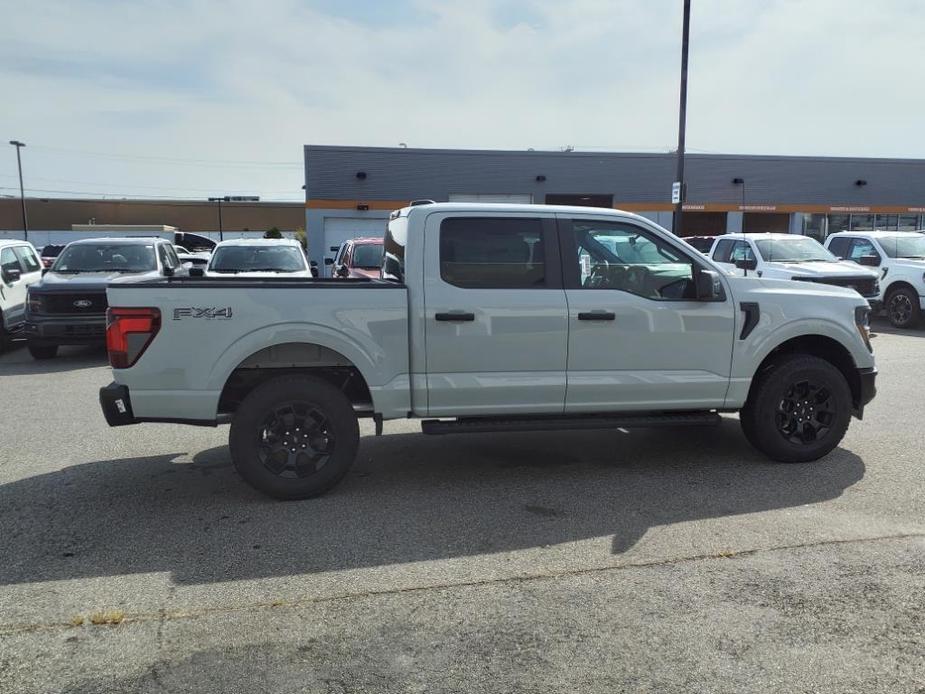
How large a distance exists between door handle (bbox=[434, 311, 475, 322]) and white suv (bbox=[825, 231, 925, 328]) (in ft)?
42.2

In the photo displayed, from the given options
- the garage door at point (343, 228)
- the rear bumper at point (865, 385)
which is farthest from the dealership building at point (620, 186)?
the rear bumper at point (865, 385)

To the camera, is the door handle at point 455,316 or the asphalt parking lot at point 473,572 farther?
the door handle at point 455,316

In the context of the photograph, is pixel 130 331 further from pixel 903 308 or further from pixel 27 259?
pixel 903 308

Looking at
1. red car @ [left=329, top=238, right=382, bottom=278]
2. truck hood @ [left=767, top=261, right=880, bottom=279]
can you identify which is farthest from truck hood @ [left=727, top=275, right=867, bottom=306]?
red car @ [left=329, top=238, right=382, bottom=278]

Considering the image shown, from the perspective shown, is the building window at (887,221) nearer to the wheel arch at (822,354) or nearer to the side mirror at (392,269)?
the wheel arch at (822,354)

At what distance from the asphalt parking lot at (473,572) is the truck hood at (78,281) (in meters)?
5.38

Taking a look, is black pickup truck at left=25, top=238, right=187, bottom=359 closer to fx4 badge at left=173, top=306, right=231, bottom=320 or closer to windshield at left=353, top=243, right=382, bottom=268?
windshield at left=353, top=243, right=382, bottom=268

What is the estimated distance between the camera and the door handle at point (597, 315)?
17.4 feet

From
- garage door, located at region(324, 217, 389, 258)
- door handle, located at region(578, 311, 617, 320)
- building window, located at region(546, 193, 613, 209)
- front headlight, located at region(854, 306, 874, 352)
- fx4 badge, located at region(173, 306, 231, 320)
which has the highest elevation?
building window, located at region(546, 193, 613, 209)

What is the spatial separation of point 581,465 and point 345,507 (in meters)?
1.95

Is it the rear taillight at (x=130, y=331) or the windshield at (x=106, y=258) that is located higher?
the windshield at (x=106, y=258)

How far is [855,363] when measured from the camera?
590 centimetres

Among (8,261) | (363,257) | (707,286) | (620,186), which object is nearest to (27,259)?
(8,261)

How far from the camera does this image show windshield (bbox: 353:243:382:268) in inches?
575
